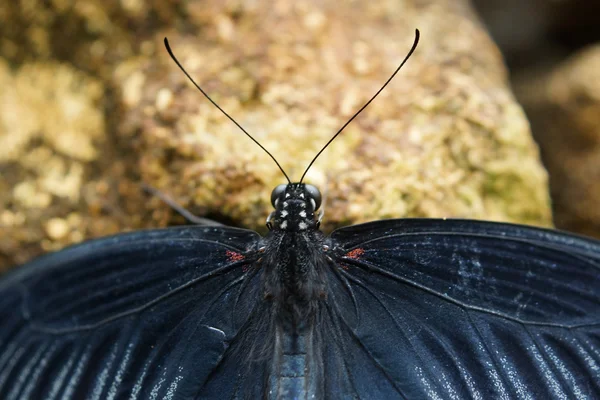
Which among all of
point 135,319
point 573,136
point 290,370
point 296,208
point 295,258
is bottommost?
point 290,370

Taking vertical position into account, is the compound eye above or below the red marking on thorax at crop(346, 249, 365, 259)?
above

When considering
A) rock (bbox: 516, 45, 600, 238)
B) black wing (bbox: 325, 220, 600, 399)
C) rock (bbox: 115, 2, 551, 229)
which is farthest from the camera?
rock (bbox: 516, 45, 600, 238)

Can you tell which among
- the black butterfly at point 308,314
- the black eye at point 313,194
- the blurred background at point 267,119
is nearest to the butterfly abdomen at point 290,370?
the black butterfly at point 308,314

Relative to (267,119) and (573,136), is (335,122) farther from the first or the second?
(573,136)

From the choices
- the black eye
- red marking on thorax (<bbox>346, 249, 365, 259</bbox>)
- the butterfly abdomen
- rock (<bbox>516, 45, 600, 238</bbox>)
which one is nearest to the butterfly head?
the black eye

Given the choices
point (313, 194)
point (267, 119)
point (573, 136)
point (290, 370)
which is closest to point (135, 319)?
point (290, 370)

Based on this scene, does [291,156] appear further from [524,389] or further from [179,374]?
[524,389]

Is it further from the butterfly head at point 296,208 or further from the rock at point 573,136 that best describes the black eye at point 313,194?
the rock at point 573,136

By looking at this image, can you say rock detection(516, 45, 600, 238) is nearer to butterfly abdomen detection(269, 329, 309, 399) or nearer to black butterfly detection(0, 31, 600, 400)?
black butterfly detection(0, 31, 600, 400)
